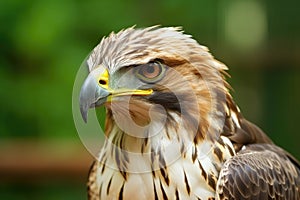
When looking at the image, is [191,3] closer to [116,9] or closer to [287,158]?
[116,9]

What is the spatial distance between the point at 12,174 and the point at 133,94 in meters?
3.87

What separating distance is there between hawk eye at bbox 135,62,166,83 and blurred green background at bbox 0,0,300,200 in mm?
3420

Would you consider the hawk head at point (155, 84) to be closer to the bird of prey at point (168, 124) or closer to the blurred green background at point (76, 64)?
the bird of prey at point (168, 124)

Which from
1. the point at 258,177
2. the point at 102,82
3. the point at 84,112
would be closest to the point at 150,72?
the point at 102,82

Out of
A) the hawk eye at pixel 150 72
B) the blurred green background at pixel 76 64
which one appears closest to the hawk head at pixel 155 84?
the hawk eye at pixel 150 72

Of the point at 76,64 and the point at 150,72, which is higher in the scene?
the point at 150,72

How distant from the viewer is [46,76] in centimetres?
758

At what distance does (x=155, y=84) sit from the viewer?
3111 mm

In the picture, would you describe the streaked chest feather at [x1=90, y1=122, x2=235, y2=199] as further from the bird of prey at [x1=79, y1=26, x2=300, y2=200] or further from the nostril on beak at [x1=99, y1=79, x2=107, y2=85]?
the nostril on beak at [x1=99, y1=79, x2=107, y2=85]

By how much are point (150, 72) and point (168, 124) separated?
26cm

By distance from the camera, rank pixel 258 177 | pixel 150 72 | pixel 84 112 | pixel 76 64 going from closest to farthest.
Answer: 1. pixel 84 112
2. pixel 150 72
3. pixel 258 177
4. pixel 76 64

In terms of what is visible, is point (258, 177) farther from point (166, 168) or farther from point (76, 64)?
point (76, 64)

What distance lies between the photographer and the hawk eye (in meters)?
3.05

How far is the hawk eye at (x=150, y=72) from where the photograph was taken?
10.0 ft
